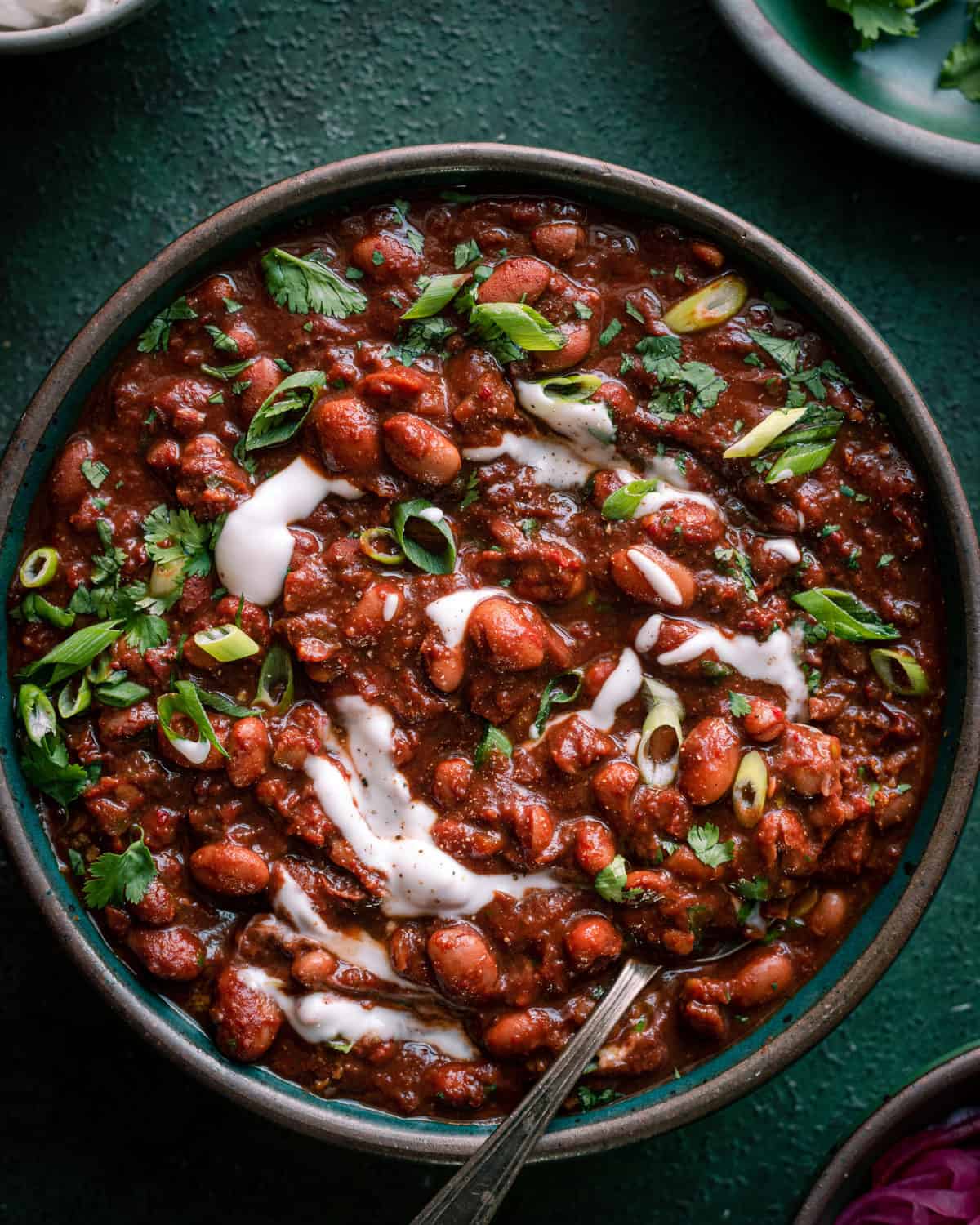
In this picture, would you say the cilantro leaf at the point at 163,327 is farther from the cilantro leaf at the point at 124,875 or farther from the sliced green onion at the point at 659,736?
the sliced green onion at the point at 659,736

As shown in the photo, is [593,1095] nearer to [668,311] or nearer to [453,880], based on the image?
[453,880]

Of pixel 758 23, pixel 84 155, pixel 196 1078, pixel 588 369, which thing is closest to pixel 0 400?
pixel 84 155

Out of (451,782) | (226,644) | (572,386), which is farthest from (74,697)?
(572,386)

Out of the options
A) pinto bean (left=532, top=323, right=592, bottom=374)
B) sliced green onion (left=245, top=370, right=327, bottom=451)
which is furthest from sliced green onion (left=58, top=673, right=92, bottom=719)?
pinto bean (left=532, top=323, right=592, bottom=374)

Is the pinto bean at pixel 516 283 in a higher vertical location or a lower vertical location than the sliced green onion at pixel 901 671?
higher

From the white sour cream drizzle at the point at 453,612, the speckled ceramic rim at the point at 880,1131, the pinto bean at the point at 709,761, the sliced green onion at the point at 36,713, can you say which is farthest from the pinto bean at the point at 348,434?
the speckled ceramic rim at the point at 880,1131
